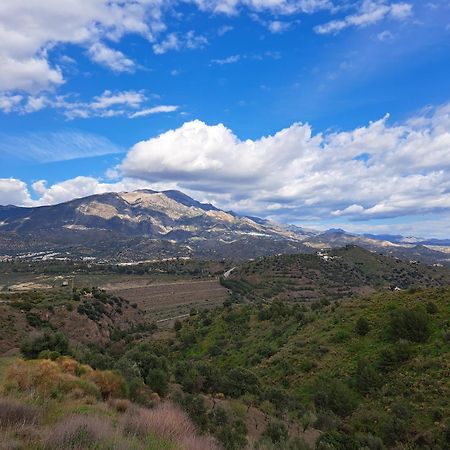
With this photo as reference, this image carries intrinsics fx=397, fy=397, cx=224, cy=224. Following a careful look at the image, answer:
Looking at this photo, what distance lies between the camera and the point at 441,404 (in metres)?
20.2

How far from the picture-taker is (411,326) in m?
28.6

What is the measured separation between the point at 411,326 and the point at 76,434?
27.2 metres

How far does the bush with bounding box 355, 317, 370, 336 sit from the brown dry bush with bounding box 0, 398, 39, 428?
1132 inches

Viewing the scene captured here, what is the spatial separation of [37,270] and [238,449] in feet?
535

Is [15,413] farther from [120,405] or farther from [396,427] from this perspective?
[396,427]

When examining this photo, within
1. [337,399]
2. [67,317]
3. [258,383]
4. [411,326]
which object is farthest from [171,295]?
[337,399]

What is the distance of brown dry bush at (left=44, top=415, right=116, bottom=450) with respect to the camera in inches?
260

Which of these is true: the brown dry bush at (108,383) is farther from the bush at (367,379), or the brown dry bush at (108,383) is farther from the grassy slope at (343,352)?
the bush at (367,379)

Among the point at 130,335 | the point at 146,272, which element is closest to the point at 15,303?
the point at 130,335

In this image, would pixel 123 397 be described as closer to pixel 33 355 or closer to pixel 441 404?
pixel 33 355

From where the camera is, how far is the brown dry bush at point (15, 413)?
297 inches

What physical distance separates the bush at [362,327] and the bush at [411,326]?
270 centimetres

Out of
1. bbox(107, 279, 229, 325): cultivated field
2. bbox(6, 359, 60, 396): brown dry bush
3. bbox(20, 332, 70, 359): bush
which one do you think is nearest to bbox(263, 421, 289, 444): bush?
bbox(6, 359, 60, 396): brown dry bush

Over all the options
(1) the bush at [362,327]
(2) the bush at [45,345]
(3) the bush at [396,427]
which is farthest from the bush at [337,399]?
(2) the bush at [45,345]
